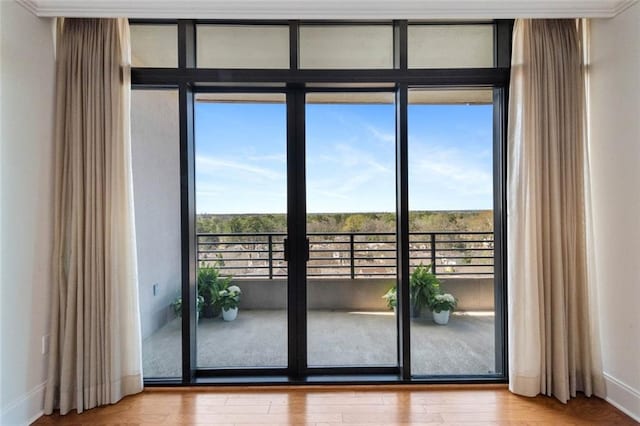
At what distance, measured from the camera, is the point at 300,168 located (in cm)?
236

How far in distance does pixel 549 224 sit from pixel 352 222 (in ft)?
4.39

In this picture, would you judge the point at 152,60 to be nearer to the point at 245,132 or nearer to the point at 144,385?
the point at 245,132

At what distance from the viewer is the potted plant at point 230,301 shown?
2.45 metres

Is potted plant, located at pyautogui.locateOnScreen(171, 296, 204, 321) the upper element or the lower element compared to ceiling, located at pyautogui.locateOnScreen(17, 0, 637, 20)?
lower

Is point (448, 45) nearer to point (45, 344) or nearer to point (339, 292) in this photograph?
point (339, 292)

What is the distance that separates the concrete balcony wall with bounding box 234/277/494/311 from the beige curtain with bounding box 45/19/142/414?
80 cm

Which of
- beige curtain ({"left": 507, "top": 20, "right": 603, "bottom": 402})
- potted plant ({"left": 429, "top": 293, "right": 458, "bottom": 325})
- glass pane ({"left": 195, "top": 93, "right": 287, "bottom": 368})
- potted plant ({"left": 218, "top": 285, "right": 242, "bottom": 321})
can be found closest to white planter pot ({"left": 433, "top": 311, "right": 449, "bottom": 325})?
potted plant ({"left": 429, "top": 293, "right": 458, "bottom": 325})

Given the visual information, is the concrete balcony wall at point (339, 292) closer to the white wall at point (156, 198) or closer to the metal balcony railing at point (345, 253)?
the metal balcony railing at point (345, 253)

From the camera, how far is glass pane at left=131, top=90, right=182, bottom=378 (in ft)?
7.72

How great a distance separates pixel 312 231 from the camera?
2400mm

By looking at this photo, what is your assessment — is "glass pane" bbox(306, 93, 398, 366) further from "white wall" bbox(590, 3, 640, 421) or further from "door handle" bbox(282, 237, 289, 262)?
"white wall" bbox(590, 3, 640, 421)

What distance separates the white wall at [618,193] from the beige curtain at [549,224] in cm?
10

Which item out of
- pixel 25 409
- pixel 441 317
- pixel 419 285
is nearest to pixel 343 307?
pixel 419 285

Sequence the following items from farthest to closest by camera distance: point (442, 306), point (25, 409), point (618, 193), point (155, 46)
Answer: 1. point (442, 306)
2. point (155, 46)
3. point (618, 193)
4. point (25, 409)
